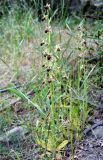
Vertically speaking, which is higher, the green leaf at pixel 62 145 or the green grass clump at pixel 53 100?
the green grass clump at pixel 53 100

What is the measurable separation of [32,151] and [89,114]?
0.50 meters

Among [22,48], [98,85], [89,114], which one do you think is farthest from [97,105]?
[22,48]

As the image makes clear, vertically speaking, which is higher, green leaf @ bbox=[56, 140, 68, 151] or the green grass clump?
the green grass clump

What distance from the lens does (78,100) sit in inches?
106

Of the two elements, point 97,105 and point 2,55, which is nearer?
point 97,105

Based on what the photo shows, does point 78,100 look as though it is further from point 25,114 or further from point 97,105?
point 25,114

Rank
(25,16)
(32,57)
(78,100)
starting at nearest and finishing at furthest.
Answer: (78,100) → (32,57) → (25,16)

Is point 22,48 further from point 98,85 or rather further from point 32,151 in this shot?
point 32,151

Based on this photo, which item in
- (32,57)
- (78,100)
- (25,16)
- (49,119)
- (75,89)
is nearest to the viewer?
(49,119)

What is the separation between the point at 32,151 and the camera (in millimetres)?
2537

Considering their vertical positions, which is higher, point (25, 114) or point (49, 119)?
point (49, 119)

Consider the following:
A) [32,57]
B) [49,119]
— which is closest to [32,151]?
[49,119]

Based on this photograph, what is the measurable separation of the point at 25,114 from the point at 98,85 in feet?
1.99

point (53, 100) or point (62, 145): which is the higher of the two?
point (53, 100)
